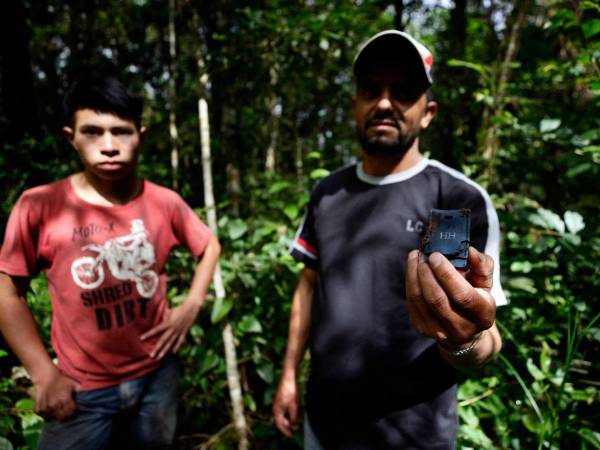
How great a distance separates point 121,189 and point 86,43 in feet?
26.7

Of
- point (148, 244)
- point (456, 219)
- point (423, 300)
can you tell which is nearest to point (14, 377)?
point (148, 244)

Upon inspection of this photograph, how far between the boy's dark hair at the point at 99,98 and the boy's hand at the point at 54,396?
1133 millimetres

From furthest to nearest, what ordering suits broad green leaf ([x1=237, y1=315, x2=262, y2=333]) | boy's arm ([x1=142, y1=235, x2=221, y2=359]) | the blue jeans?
broad green leaf ([x1=237, y1=315, x2=262, y2=333]) < boy's arm ([x1=142, y1=235, x2=221, y2=359]) < the blue jeans

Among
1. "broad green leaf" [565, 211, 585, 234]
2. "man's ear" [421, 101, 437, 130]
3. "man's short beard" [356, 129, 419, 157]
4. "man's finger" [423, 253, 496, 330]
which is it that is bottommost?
"broad green leaf" [565, 211, 585, 234]

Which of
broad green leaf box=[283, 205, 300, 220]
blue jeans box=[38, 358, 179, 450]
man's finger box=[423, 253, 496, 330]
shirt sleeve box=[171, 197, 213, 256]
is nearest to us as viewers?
man's finger box=[423, 253, 496, 330]

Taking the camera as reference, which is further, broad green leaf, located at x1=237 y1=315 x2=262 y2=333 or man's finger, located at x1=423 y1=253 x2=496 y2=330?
broad green leaf, located at x1=237 y1=315 x2=262 y2=333

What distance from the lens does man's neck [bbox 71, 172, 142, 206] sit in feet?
5.67

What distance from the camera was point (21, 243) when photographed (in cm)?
155

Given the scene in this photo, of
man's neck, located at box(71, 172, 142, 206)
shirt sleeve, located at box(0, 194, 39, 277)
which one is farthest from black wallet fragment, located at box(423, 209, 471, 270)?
shirt sleeve, located at box(0, 194, 39, 277)

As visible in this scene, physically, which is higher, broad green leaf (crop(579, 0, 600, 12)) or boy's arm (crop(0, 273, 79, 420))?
broad green leaf (crop(579, 0, 600, 12))

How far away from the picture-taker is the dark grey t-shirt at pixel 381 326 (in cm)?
137

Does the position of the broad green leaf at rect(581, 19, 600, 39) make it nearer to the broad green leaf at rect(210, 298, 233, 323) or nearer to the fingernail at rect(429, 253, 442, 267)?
the fingernail at rect(429, 253, 442, 267)

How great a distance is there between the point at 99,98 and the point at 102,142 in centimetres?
20

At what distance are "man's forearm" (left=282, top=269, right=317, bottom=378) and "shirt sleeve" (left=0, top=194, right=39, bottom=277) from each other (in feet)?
3.90
